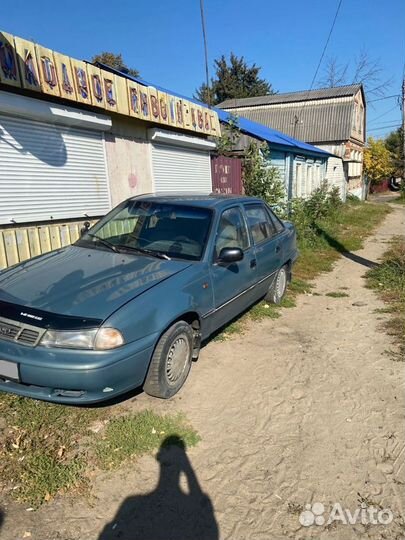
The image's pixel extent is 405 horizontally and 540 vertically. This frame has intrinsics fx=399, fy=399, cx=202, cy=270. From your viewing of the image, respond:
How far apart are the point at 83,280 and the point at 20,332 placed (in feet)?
2.13

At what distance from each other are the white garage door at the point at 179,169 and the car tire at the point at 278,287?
289cm

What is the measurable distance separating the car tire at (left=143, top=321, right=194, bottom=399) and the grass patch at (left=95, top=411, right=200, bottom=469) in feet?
0.74

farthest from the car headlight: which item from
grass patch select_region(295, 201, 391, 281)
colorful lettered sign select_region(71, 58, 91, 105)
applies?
grass patch select_region(295, 201, 391, 281)

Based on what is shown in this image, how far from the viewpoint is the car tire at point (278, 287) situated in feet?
19.0

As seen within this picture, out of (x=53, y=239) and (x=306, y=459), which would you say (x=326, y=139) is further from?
(x=306, y=459)

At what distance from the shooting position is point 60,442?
2.86 m

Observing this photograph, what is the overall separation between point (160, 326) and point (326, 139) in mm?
29275

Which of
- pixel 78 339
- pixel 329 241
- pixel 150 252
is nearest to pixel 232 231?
pixel 150 252

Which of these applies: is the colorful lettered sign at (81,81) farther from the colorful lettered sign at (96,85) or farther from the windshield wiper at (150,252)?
the windshield wiper at (150,252)

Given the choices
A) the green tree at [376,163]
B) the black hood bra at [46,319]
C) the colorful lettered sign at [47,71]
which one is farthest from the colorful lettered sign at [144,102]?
the green tree at [376,163]

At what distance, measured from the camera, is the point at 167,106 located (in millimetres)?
8117

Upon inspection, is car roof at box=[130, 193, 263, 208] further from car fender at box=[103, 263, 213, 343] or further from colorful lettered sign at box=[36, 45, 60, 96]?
colorful lettered sign at box=[36, 45, 60, 96]

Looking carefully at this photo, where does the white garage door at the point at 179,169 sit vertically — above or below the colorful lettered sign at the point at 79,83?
below

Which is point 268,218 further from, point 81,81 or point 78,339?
Answer: point 78,339
